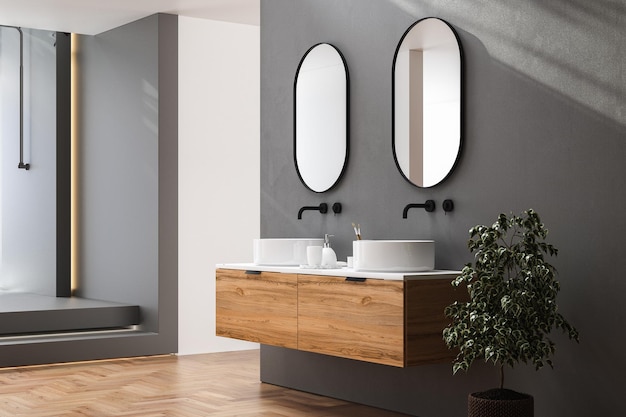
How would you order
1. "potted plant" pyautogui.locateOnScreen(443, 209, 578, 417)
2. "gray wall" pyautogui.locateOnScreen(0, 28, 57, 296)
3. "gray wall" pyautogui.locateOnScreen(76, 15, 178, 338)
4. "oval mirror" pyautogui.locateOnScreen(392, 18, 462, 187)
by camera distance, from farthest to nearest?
"gray wall" pyautogui.locateOnScreen(0, 28, 57, 296), "gray wall" pyautogui.locateOnScreen(76, 15, 178, 338), "oval mirror" pyautogui.locateOnScreen(392, 18, 462, 187), "potted plant" pyautogui.locateOnScreen(443, 209, 578, 417)

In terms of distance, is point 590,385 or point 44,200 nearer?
point 590,385

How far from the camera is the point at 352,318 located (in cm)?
412

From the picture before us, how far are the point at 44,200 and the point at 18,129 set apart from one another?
0.92 m

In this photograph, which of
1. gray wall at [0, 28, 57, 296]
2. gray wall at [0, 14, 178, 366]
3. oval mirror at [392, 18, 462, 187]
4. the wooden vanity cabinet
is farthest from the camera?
gray wall at [0, 28, 57, 296]

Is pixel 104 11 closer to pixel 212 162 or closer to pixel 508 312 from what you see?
pixel 212 162

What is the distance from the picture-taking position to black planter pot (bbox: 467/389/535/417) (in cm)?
350

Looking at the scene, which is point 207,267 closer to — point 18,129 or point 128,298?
point 128,298

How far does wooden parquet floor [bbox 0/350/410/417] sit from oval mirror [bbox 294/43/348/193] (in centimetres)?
114

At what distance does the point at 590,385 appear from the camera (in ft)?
11.8

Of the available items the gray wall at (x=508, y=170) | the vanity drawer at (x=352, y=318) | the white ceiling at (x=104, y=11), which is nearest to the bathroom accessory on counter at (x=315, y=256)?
the vanity drawer at (x=352, y=318)

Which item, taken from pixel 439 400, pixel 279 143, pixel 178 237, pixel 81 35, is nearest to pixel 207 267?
pixel 178 237

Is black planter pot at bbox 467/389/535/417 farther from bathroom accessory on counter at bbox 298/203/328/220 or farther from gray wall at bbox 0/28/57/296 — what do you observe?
gray wall at bbox 0/28/57/296

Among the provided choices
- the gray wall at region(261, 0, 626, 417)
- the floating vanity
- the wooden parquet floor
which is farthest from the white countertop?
the wooden parquet floor

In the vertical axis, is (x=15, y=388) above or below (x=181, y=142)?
below
